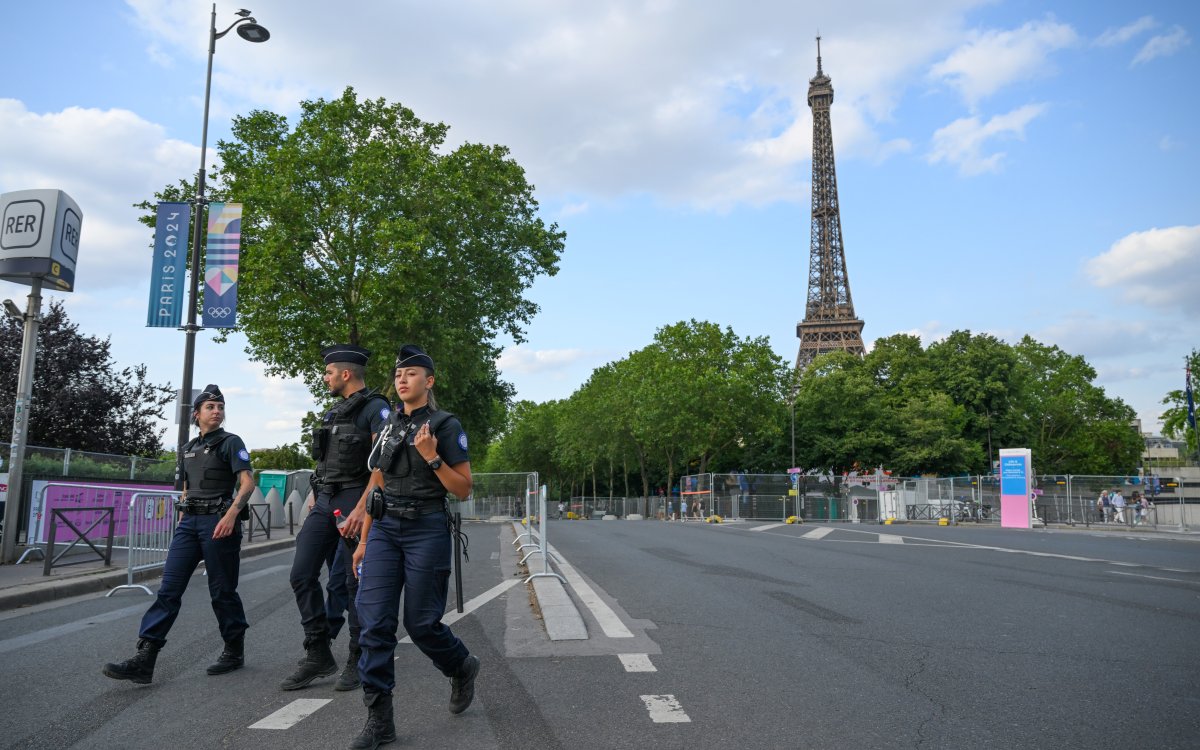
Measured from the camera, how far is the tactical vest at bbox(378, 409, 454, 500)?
430 centimetres

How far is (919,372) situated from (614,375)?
967 inches

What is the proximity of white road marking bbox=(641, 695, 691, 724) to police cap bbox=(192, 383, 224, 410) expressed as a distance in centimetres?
363

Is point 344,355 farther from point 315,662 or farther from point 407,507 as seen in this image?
point 315,662

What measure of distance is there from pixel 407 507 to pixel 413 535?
0.47 ft

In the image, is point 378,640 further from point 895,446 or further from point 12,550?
point 895,446

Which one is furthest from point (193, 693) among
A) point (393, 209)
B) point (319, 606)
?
point (393, 209)

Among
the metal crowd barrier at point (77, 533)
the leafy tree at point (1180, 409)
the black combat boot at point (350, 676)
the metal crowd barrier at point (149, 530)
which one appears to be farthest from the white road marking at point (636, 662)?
the leafy tree at point (1180, 409)

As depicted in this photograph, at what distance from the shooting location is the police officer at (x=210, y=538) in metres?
5.32

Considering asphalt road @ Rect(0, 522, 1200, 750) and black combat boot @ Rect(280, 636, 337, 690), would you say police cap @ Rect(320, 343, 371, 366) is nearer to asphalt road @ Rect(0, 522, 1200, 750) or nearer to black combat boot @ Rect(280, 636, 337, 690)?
black combat boot @ Rect(280, 636, 337, 690)

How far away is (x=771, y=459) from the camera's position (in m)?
61.1

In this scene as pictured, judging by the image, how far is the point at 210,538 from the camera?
18.5 feet

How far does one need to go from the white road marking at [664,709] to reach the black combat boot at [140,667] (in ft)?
9.97

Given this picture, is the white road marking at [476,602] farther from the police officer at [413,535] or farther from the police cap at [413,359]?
the police cap at [413,359]

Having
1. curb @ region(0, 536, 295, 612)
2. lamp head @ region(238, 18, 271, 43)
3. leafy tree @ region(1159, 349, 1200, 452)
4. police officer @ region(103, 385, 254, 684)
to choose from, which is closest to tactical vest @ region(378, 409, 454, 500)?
police officer @ region(103, 385, 254, 684)
